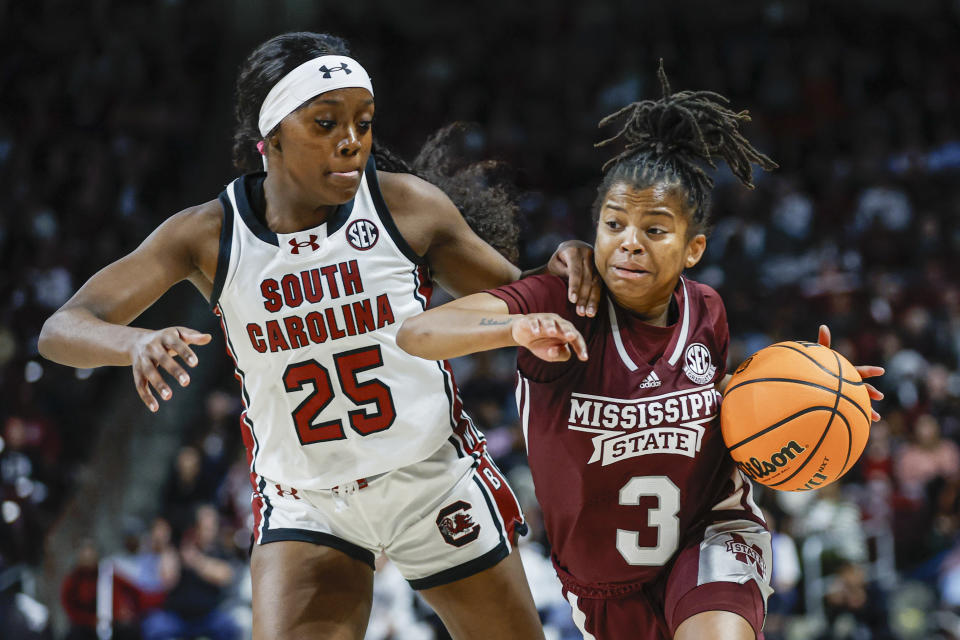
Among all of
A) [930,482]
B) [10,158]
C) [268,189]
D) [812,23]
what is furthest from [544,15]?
[268,189]

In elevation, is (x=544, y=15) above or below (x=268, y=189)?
above

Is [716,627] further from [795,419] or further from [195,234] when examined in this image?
[195,234]

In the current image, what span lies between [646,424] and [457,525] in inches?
26.9

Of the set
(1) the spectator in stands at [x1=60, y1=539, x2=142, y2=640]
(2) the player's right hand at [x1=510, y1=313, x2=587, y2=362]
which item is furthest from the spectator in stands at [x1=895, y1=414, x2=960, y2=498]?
(2) the player's right hand at [x1=510, y1=313, x2=587, y2=362]

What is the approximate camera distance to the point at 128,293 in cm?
308

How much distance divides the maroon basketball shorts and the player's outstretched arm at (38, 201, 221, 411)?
4.89 feet

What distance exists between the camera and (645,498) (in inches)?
122

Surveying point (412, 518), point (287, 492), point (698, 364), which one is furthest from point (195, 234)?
point (698, 364)

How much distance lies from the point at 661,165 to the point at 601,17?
10.9 m

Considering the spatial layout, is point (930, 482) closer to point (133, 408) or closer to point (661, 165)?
point (661, 165)

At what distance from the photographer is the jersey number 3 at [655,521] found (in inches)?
122

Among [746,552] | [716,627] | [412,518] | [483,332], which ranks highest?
[483,332]

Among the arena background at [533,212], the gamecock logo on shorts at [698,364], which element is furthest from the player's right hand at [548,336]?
the arena background at [533,212]

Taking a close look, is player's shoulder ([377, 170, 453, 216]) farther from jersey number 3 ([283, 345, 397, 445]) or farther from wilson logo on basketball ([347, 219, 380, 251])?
jersey number 3 ([283, 345, 397, 445])
